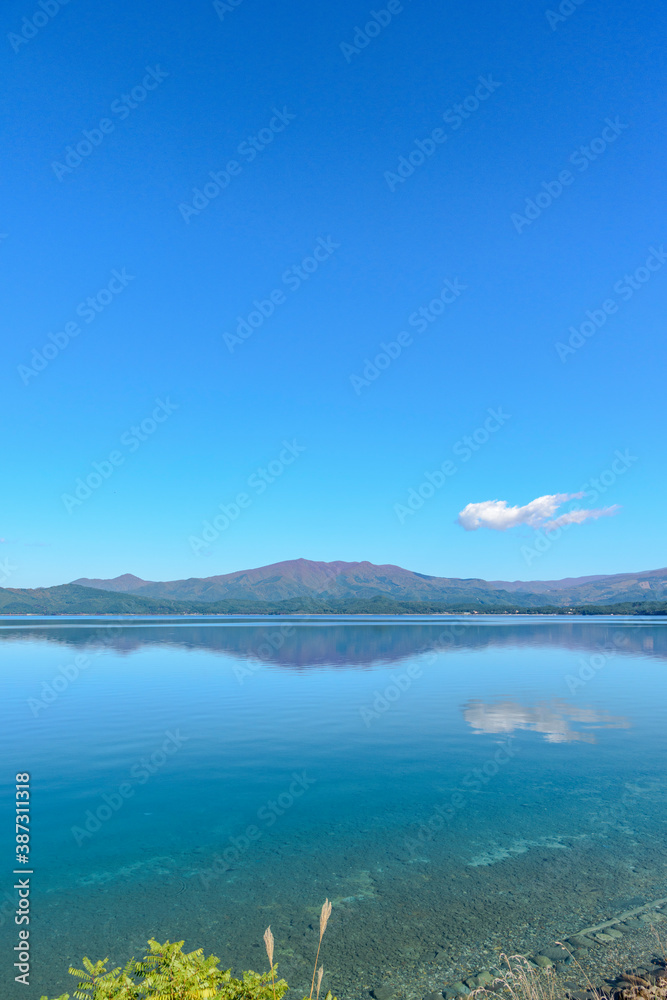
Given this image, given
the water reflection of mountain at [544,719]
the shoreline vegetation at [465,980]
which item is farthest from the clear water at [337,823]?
the shoreline vegetation at [465,980]

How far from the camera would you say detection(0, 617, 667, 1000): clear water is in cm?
1250

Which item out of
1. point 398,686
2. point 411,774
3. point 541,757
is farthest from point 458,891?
point 398,686

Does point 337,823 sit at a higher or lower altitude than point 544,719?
higher

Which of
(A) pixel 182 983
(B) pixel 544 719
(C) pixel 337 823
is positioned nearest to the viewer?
(A) pixel 182 983

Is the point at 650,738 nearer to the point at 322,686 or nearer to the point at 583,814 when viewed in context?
the point at 583,814

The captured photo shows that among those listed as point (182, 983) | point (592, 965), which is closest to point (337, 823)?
point (592, 965)

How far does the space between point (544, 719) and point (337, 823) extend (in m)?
20.7

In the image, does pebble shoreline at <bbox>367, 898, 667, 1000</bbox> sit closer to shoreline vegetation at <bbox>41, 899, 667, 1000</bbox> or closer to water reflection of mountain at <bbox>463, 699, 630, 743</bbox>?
shoreline vegetation at <bbox>41, 899, 667, 1000</bbox>

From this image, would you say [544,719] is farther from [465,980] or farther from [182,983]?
[182,983]

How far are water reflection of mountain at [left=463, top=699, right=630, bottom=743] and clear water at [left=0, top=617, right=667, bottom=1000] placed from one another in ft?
0.78

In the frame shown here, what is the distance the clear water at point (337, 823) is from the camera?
41.0 feet

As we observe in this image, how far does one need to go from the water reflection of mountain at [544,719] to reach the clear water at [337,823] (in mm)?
238

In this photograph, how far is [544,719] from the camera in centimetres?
3491

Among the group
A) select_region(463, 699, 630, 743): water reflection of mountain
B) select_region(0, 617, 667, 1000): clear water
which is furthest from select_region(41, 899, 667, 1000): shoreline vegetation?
select_region(463, 699, 630, 743): water reflection of mountain
